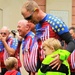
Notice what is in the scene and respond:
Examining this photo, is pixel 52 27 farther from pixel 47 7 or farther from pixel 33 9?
pixel 47 7

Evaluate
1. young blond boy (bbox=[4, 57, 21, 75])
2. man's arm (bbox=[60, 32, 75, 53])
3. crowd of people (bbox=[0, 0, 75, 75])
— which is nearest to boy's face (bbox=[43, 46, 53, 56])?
crowd of people (bbox=[0, 0, 75, 75])

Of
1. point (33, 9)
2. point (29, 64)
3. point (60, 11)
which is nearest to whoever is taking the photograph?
point (33, 9)

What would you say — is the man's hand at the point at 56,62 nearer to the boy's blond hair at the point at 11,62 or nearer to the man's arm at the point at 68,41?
the man's arm at the point at 68,41

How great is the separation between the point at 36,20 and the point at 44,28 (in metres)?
0.14

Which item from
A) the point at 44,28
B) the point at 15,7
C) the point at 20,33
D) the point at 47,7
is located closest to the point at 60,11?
the point at 47,7

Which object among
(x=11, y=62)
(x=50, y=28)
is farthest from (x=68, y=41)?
(x=11, y=62)

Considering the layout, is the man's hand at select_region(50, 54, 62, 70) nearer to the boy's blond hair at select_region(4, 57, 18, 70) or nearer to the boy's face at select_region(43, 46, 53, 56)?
the boy's face at select_region(43, 46, 53, 56)

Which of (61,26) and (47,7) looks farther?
(47,7)

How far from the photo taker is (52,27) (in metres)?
3.94

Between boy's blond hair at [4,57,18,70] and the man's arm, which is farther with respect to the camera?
boy's blond hair at [4,57,18,70]

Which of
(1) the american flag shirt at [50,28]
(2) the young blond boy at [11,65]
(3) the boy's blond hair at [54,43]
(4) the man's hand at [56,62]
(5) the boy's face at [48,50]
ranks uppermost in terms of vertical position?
(1) the american flag shirt at [50,28]

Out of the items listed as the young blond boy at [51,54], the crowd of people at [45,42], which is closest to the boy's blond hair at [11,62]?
the crowd of people at [45,42]

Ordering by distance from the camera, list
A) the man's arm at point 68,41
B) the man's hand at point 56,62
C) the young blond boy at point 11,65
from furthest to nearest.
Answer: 1. the young blond boy at point 11,65
2. the man's arm at point 68,41
3. the man's hand at point 56,62

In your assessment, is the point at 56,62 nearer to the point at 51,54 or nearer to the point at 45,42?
the point at 51,54
